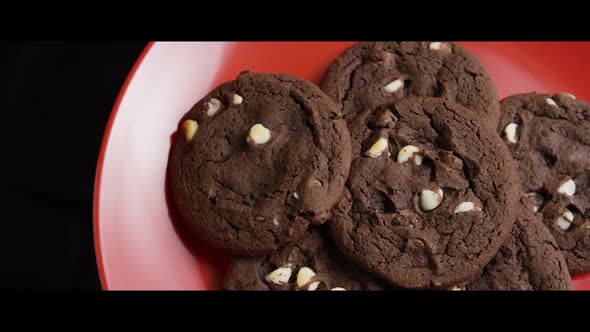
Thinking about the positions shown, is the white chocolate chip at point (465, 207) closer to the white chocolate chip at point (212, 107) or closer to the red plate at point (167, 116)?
the red plate at point (167, 116)

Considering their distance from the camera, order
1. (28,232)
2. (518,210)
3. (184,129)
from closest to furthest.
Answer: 1. (518,210)
2. (184,129)
3. (28,232)

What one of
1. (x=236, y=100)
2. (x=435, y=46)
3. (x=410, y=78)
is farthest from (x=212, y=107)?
(x=435, y=46)

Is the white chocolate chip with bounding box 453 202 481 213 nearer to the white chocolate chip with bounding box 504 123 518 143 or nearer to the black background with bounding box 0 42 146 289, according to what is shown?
the white chocolate chip with bounding box 504 123 518 143

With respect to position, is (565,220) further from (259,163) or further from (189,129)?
(189,129)

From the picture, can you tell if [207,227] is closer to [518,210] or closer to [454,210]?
[454,210]

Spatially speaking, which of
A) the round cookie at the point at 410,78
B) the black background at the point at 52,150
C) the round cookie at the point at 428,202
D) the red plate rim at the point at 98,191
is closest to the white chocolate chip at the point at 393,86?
the round cookie at the point at 410,78

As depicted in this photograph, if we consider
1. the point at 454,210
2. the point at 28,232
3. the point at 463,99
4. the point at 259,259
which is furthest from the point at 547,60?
the point at 28,232
